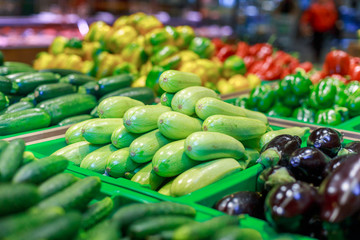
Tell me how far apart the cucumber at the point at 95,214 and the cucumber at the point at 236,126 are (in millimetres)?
719

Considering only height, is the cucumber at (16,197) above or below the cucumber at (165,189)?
above

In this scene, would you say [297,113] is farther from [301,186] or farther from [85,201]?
[85,201]

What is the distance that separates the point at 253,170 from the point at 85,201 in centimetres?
84

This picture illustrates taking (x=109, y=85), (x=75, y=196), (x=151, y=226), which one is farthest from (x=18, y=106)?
(x=151, y=226)

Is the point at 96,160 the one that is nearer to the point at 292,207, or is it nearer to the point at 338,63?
the point at 292,207

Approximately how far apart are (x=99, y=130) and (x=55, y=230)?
1156 millimetres

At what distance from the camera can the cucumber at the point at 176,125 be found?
1.82m

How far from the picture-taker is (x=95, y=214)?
3.99 feet

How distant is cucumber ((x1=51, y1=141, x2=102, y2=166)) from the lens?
2.04 meters

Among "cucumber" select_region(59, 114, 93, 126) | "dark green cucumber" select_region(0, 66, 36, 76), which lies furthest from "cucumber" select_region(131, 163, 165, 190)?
→ "dark green cucumber" select_region(0, 66, 36, 76)

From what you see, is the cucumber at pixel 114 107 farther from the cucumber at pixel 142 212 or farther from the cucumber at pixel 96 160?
the cucumber at pixel 142 212

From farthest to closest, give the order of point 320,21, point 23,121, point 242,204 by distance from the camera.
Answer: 1. point 320,21
2. point 23,121
3. point 242,204

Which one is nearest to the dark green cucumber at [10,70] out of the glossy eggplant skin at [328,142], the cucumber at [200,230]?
the glossy eggplant skin at [328,142]

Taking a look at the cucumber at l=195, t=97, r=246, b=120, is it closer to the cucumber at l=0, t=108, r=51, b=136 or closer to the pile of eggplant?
the pile of eggplant
